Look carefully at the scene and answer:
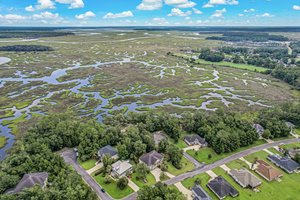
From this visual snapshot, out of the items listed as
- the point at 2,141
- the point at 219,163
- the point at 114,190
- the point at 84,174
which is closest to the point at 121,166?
the point at 114,190

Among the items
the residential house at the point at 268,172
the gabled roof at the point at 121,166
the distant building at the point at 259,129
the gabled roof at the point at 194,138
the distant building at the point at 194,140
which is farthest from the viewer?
the distant building at the point at 259,129

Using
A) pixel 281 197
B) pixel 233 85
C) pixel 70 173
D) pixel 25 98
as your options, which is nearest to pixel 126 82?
pixel 25 98

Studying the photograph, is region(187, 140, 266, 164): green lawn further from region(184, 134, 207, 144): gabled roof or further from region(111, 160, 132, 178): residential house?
region(111, 160, 132, 178): residential house

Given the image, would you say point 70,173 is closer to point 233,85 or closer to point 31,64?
point 233,85

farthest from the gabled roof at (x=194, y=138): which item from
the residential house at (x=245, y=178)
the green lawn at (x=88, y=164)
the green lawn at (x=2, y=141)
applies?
the green lawn at (x=2, y=141)

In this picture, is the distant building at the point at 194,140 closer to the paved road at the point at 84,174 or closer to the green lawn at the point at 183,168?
the green lawn at the point at 183,168

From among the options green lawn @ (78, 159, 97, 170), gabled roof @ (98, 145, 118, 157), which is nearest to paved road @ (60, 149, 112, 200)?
green lawn @ (78, 159, 97, 170)
